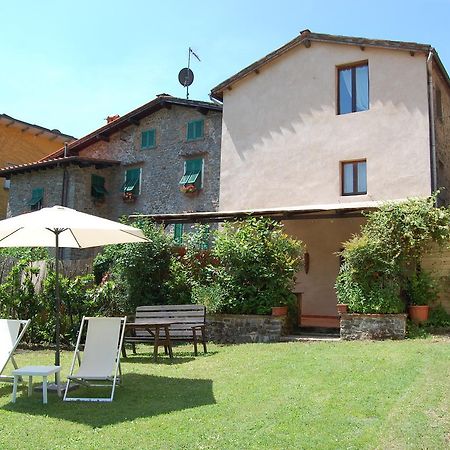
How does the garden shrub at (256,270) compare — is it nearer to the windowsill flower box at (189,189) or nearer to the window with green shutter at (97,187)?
the windowsill flower box at (189,189)

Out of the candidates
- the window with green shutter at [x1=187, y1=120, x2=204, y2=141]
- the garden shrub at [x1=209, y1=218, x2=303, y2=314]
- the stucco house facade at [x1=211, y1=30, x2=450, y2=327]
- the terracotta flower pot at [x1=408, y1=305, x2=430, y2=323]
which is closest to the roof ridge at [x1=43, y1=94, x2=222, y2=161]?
the window with green shutter at [x1=187, y1=120, x2=204, y2=141]

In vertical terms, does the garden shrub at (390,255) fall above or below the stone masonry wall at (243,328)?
above

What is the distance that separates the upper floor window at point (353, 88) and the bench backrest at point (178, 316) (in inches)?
341

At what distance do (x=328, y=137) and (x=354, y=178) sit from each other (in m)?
1.51

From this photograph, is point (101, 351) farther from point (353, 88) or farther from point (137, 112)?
point (137, 112)

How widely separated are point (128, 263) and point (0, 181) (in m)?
16.9

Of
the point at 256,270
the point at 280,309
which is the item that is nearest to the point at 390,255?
Answer: the point at 280,309

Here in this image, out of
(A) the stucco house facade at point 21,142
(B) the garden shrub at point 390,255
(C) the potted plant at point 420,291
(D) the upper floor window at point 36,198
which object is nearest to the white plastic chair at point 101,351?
(B) the garden shrub at point 390,255

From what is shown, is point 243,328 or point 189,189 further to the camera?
point 189,189

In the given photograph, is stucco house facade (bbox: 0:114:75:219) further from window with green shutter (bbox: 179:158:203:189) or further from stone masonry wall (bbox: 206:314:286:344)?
stone masonry wall (bbox: 206:314:286:344)

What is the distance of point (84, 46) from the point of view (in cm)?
1045

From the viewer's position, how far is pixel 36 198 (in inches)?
905

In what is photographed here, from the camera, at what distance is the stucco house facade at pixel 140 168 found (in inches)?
783

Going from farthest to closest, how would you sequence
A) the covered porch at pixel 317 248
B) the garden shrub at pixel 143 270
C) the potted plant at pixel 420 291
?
the covered porch at pixel 317 248 < the garden shrub at pixel 143 270 < the potted plant at pixel 420 291
